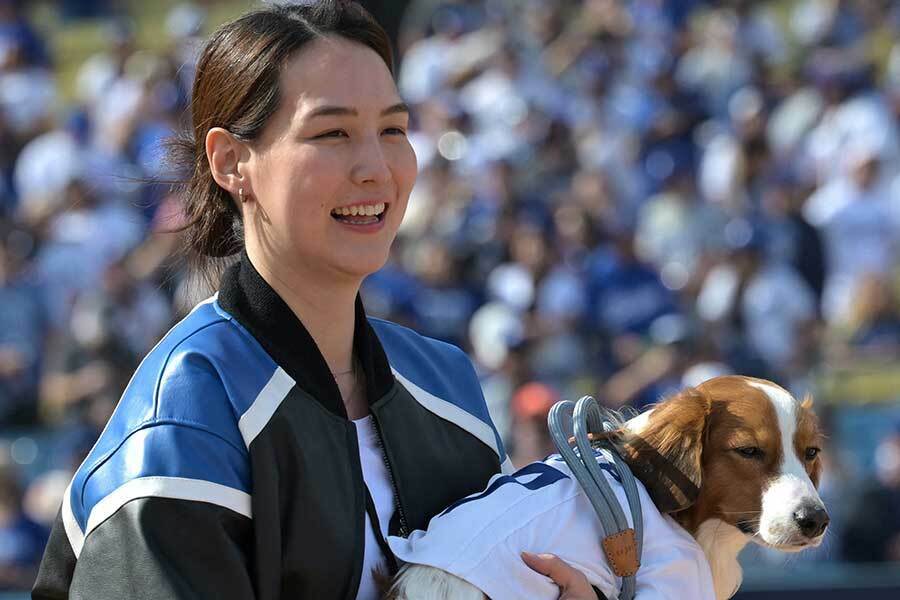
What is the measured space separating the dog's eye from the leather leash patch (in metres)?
0.43

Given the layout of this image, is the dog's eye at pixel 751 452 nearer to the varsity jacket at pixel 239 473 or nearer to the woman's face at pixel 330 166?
the varsity jacket at pixel 239 473

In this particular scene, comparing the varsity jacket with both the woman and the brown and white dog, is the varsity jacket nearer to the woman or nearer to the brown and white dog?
the woman

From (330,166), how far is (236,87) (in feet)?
0.80

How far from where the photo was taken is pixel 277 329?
2.52 m

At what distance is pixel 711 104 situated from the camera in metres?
10.1

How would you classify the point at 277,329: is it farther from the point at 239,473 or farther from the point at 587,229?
the point at 587,229

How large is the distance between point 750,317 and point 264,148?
5853 mm

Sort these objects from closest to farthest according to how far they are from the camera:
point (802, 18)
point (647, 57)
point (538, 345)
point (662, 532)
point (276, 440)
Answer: point (276, 440), point (662, 532), point (538, 345), point (647, 57), point (802, 18)

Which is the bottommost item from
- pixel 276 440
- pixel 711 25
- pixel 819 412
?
pixel 819 412

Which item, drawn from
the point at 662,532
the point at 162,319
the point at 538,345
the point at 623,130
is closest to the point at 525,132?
the point at 623,130

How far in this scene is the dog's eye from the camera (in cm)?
288

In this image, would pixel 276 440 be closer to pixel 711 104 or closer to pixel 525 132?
pixel 525 132

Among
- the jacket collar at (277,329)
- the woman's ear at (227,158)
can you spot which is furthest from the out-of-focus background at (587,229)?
the woman's ear at (227,158)

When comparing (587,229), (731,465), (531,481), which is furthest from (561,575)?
(587,229)
